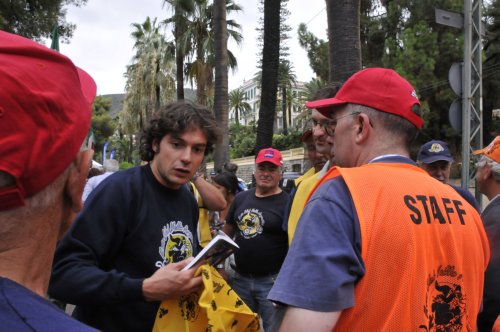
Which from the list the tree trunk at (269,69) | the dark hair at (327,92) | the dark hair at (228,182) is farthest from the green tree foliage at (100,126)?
the dark hair at (327,92)

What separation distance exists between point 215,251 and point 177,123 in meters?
0.84

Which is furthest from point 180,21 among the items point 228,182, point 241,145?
point 241,145

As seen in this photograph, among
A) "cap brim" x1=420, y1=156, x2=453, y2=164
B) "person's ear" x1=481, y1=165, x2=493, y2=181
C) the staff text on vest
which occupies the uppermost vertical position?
"cap brim" x1=420, y1=156, x2=453, y2=164

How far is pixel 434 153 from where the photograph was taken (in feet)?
16.0

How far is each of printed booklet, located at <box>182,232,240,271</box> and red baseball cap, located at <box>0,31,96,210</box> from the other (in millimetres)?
1209

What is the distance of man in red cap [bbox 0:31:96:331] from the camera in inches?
31.2

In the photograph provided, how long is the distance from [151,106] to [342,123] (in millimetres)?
33586

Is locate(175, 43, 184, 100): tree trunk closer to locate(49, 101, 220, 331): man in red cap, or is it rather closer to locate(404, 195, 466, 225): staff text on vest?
locate(49, 101, 220, 331): man in red cap

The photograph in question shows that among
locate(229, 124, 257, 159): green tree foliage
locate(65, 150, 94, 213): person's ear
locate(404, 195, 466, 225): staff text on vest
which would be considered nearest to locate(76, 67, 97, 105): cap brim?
locate(65, 150, 94, 213): person's ear

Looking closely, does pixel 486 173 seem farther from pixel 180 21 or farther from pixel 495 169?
pixel 180 21

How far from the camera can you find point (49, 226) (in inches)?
38.2

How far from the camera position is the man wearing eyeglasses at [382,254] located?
1463 millimetres

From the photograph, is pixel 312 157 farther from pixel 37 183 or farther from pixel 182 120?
pixel 37 183

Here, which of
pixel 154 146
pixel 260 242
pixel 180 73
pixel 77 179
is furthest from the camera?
pixel 180 73
